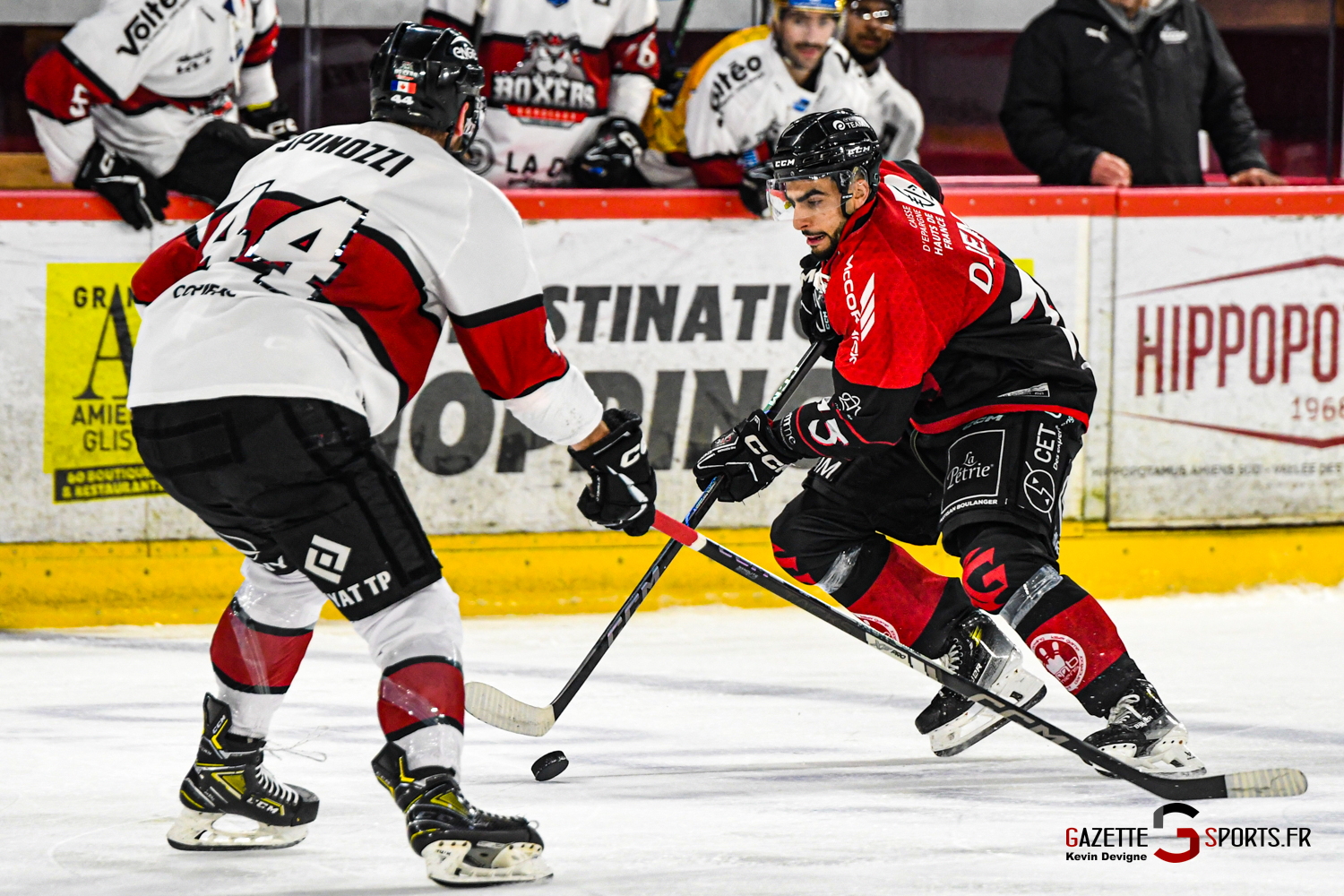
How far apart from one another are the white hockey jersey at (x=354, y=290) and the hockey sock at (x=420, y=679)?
29cm

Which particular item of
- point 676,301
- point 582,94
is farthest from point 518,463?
point 582,94

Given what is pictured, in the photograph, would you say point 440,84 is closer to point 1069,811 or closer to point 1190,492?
point 1069,811

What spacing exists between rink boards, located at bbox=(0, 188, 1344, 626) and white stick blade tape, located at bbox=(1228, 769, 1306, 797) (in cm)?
190

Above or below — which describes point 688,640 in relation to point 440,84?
below

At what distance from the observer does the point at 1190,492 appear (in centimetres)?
486

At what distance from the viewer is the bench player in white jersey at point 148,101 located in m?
4.36

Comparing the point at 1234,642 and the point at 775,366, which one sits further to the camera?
the point at 775,366

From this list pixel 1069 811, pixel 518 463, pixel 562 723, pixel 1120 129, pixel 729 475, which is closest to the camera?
pixel 1069 811

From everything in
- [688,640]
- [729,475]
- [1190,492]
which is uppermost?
[729,475]

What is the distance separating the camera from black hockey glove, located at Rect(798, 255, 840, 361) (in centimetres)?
322

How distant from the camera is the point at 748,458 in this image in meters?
3.27

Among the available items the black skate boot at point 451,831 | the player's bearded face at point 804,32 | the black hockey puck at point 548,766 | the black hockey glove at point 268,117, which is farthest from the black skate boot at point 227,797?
the player's bearded face at point 804,32

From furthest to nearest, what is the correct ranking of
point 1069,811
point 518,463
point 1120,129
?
point 1120,129 → point 518,463 → point 1069,811

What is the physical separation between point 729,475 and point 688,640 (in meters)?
1.17
